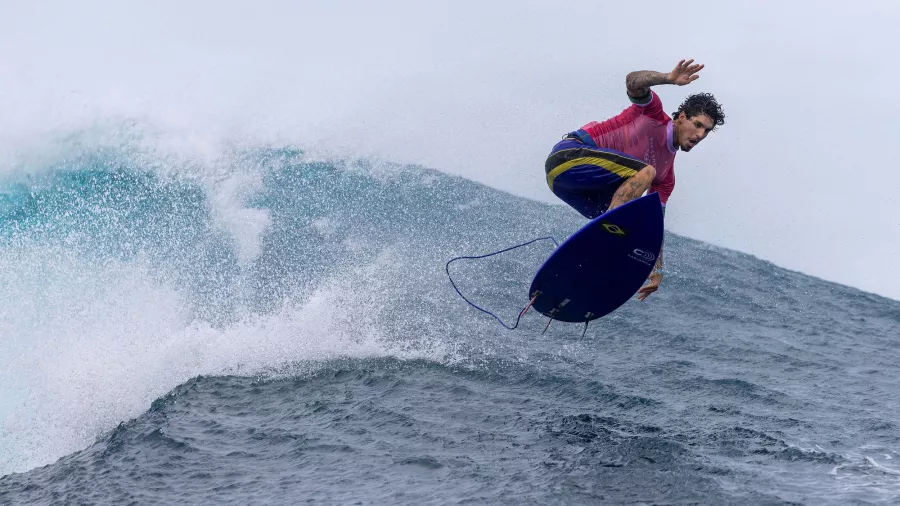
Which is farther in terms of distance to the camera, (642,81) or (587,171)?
(587,171)

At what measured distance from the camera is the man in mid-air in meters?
7.55

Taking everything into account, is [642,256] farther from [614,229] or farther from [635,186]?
[635,186]

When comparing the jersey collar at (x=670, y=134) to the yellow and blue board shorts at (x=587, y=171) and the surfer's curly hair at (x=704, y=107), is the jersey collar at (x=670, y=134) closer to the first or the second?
the surfer's curly hair at (x=704, y=107)

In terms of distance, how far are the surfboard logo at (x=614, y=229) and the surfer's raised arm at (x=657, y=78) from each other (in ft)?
4.24

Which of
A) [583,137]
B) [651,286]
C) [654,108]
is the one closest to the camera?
[654,108]

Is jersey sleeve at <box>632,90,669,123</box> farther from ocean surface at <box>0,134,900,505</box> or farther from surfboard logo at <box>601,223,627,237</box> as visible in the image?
ocean surface at <box>0,134,900,505</box>

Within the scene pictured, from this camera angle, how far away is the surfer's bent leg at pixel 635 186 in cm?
756

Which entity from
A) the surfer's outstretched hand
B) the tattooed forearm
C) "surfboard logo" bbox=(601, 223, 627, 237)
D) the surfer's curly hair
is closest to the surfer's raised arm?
the surfer's curly hair

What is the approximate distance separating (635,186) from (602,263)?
0.88 meters

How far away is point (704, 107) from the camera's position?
7.51 meters

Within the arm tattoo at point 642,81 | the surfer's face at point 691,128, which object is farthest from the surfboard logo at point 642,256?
the arm tattoo at point 642,81

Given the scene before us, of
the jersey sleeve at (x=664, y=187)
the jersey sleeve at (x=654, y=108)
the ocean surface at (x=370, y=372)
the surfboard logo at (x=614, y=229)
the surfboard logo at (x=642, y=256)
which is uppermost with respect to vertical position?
the jersey sleeve at (x=654, y=108)

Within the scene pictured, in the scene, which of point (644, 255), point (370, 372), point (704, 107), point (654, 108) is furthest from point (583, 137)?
point (370, 372)

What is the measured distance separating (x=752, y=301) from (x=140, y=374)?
13105 mm
